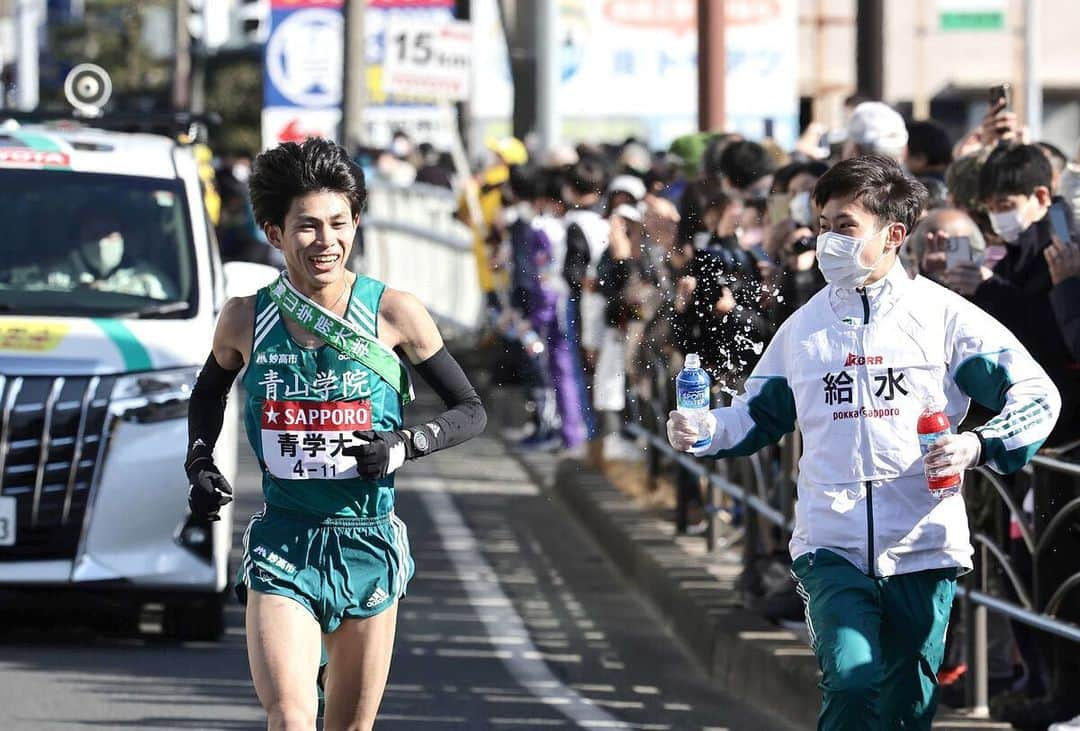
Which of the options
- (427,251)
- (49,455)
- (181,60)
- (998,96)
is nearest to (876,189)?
(998,96)

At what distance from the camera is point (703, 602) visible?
1038 centimetres

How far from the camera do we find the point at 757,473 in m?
10.4

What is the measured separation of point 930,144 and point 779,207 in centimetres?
87

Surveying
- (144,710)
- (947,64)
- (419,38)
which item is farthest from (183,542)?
(947,64)

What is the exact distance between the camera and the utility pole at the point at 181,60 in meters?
54.1

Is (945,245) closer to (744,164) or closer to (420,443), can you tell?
(420,443)

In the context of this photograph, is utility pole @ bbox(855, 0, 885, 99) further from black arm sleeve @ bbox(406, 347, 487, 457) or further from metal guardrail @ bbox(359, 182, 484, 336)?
black arm sleeve @ bbox(406, 347, 487, 457)

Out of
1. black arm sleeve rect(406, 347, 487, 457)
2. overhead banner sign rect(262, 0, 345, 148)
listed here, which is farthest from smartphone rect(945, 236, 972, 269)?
overhead banner sign rect(262, 0, 345, 148)

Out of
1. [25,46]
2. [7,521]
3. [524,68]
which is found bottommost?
[7,521]

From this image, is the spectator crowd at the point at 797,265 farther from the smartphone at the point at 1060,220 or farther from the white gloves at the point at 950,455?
the white gloves at the point at 950,455

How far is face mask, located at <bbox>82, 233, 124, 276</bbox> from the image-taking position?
1027 centimetres

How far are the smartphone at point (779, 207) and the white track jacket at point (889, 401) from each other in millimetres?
3784

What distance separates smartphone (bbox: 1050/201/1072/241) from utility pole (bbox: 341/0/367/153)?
17873mm

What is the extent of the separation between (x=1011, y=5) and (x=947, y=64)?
159 inches
